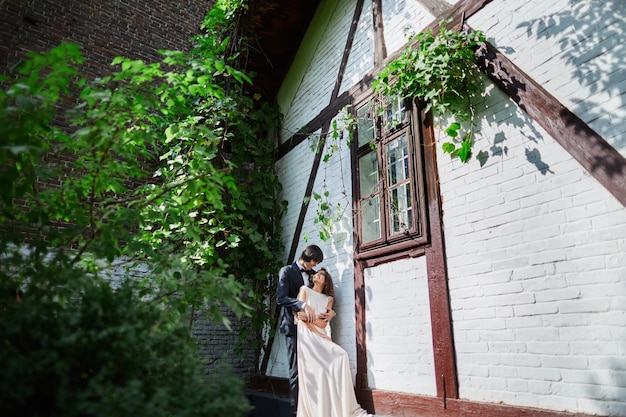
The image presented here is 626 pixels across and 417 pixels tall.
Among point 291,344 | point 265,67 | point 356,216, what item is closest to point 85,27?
point 265,67

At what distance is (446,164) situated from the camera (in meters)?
3.43

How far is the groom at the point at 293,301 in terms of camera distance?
4.01 meters

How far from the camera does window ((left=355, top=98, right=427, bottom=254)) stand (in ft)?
11.9

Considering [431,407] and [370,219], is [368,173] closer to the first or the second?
[370,219]

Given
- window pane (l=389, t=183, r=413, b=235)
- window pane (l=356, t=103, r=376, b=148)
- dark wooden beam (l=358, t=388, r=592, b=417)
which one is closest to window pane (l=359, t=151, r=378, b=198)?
window pane (l=356, t=103, r=376, b=148)

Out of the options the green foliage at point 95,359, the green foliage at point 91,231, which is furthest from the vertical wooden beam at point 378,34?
the green foliage at point 95,359

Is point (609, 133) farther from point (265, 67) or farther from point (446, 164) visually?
point (265, 67)

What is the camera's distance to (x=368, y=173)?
4.38m

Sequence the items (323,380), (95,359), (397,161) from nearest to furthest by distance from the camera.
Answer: (95,359) → (323,380) → (397,161)

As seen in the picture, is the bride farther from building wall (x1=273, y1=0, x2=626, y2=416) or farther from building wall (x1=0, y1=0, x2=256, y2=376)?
building wall (x1=0, y1=0, x2=256, y2=376)

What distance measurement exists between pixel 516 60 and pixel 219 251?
3583 mm

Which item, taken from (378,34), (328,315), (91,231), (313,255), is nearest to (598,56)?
(378,34)

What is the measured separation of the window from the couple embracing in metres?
0.57

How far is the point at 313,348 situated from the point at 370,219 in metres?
1.27
